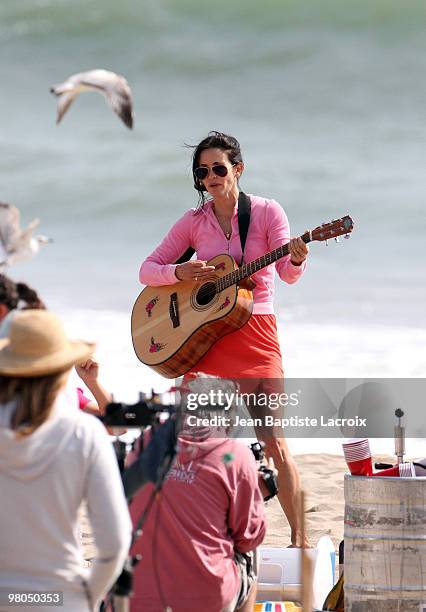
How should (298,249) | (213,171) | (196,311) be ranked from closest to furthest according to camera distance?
(298,249) → (213,171) → (196,311)

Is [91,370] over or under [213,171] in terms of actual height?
under

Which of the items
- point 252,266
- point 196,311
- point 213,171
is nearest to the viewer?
point 252,266

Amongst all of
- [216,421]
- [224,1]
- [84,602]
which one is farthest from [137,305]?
[224,1]

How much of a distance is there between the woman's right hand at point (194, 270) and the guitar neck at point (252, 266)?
10 centimetres

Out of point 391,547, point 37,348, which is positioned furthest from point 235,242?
point 37,348

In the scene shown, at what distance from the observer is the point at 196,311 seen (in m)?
6.16

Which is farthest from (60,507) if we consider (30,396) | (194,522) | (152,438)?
(194,522)

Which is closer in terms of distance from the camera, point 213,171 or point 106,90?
point 106,90

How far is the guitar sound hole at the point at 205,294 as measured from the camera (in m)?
6.11

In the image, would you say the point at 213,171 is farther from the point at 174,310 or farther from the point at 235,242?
the point at 174,310

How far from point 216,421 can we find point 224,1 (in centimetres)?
1710

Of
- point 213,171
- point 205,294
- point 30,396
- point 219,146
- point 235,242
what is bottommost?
point 30,396

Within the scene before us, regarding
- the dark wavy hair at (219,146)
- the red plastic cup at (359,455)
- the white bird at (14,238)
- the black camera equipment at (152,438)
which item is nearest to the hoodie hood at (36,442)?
the black camera equipment at (152,438)

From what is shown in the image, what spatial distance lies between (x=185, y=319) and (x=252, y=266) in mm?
525
